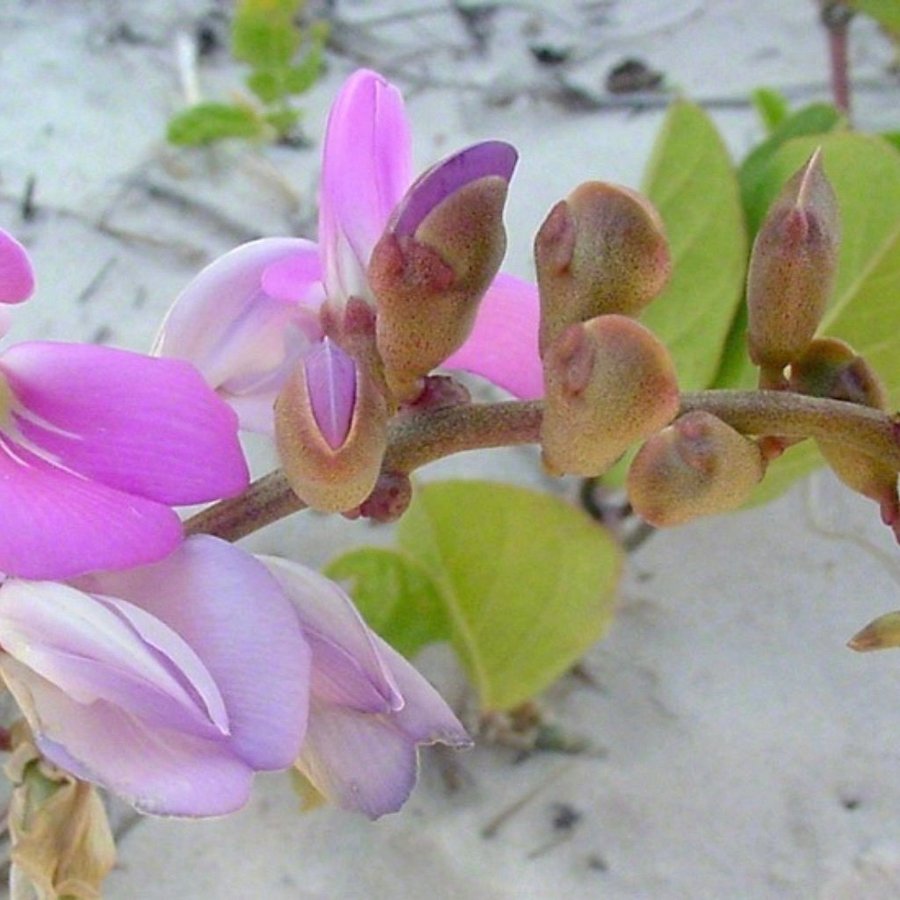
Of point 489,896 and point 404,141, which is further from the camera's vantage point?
point 489,896

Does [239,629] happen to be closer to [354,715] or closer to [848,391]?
[354,715]

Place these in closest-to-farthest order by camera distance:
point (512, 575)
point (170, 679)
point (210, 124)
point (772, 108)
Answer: point (170, 679) < point (512, 575) < point (772, 108) < point (210, 124)

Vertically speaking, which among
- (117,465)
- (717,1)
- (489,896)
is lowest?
(489,896)

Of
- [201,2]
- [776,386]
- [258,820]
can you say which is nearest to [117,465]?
[776,386]

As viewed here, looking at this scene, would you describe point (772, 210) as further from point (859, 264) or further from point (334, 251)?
point (859, 264)

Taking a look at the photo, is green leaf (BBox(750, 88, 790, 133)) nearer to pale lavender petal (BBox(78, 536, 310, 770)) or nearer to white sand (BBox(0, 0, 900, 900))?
white sand (BBox(0, 0, 900, 900))

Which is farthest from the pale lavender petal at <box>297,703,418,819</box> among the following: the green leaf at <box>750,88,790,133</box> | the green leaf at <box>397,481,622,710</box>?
the green leaf at <box>750,88,790,133</box>

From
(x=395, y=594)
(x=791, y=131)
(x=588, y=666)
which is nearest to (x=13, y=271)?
(x=395, y=594)
